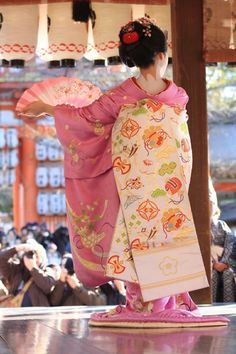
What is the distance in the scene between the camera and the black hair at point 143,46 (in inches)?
195

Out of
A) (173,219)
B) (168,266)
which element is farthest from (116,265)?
(173,219)

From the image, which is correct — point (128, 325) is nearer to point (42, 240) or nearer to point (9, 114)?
point (42, 240)

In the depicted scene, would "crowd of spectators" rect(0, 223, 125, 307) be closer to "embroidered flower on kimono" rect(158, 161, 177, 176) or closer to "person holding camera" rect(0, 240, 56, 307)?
"person holding camera" rect(0, 240, 56, 307)

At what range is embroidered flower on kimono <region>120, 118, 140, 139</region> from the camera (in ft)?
16.2

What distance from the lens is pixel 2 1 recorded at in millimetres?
6770

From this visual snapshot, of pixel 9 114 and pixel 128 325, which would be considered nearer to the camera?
pixel 128 325

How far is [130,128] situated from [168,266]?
703mm

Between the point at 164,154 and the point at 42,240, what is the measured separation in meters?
10.6

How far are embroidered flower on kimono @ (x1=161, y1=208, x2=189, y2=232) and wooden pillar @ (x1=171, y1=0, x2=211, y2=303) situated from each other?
1.42 m

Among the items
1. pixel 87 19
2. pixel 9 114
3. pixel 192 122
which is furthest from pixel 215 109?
pixel 192 122

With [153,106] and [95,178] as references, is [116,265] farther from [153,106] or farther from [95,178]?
[153,106]

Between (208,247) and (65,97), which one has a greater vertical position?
(65,97)

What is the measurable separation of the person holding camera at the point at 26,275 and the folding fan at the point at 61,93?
3.15 metres

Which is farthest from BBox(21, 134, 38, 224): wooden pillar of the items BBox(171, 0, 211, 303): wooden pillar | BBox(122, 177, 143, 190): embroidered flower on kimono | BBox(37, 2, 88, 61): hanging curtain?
BBox(122, 177, 143, 190): embroidered flower on kimono
